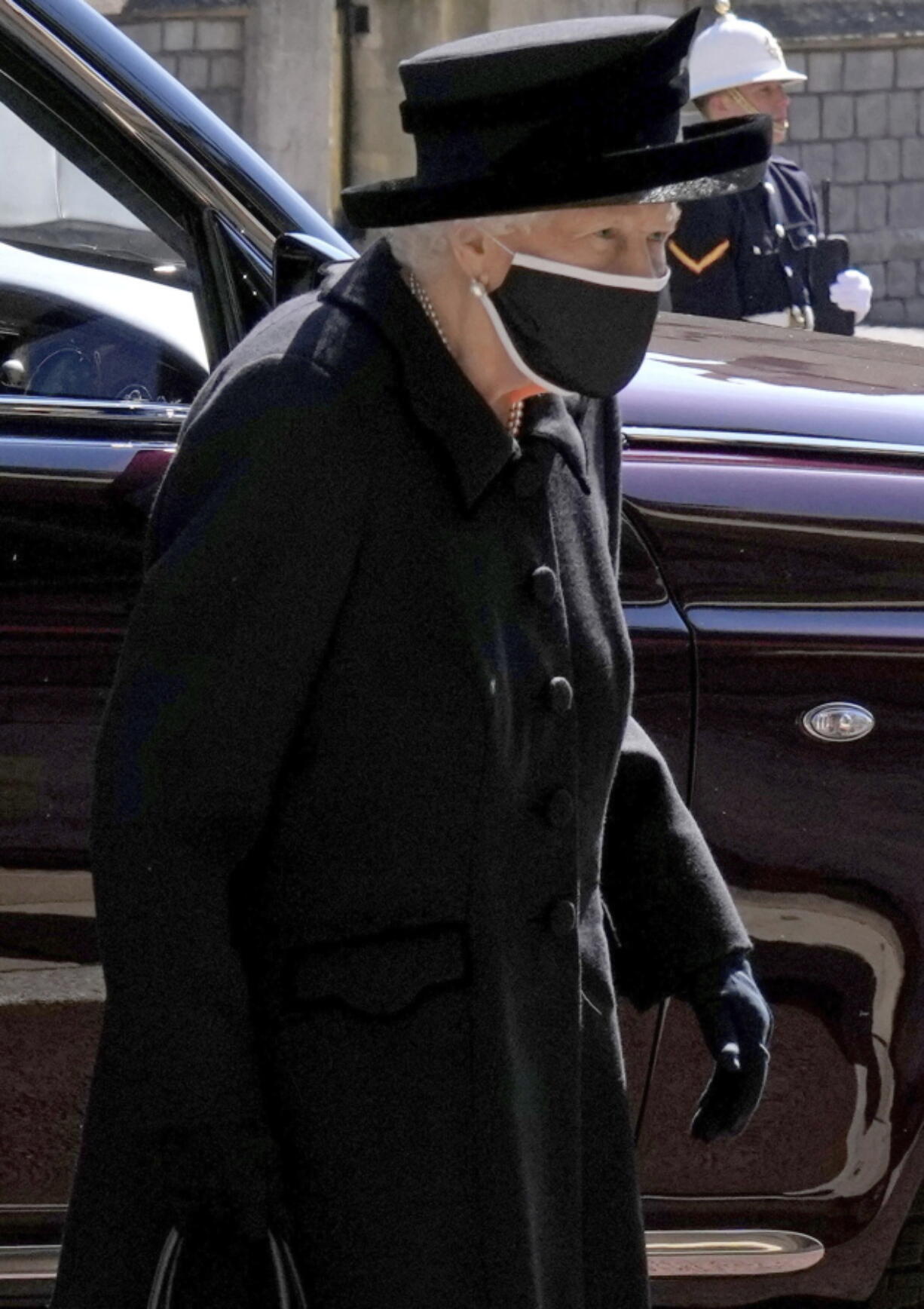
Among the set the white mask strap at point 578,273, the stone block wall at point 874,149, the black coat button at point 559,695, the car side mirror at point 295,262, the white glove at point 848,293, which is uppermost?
the white mask strap at point 578,273

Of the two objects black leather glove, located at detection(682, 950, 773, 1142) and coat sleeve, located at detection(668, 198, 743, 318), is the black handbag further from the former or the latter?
coat sleeve, located at detection(668, 198, 743, 318)

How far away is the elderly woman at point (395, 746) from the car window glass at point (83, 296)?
86 cm

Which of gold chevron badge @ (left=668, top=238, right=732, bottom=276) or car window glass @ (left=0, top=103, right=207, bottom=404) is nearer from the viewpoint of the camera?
car window glass @ (left=0, top=103, right=207, bottom=404)

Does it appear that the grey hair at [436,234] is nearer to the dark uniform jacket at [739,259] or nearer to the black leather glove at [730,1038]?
the black leather glove at [730,1038]

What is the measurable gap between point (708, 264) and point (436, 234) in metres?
4.72

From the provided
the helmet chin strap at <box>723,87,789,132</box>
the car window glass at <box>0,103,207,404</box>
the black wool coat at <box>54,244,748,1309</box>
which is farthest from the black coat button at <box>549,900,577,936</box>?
the helmet chin strap at <box>723,87,789,132</box>

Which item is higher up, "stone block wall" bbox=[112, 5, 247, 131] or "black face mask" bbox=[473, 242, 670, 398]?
"black face mask" bbox=[473, 242, 670, 398]

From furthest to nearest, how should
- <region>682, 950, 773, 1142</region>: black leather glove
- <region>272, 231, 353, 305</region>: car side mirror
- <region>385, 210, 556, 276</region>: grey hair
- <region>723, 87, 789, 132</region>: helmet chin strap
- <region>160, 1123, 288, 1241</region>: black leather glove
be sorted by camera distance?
<region>723, 87, 789, 132</region>: helmet chin strap < <region>272, 231, 353, 305</region>: car side mirror < <region>682, 950, 773, 1142</region>: black leather glove < <region>385, 210, 556, 276</region>: grey hair < <region>160, 1123, 288, 1241</region>: black leather glove

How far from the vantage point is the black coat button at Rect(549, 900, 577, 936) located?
6.30ft

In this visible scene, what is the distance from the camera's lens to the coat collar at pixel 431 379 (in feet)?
6.07

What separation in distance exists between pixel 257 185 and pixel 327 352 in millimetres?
948

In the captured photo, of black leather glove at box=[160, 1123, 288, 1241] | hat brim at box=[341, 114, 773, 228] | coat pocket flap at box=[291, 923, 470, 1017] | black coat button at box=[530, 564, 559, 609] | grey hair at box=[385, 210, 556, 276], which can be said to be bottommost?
black leather glove at box=[160, 1123, 288, 1241]

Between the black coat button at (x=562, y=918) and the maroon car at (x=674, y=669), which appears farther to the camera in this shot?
the maroon car at (x=674, y=669)

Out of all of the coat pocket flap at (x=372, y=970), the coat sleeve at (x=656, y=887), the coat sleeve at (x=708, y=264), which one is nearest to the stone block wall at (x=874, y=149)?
the coat sleeve at (x=708, y=264)
